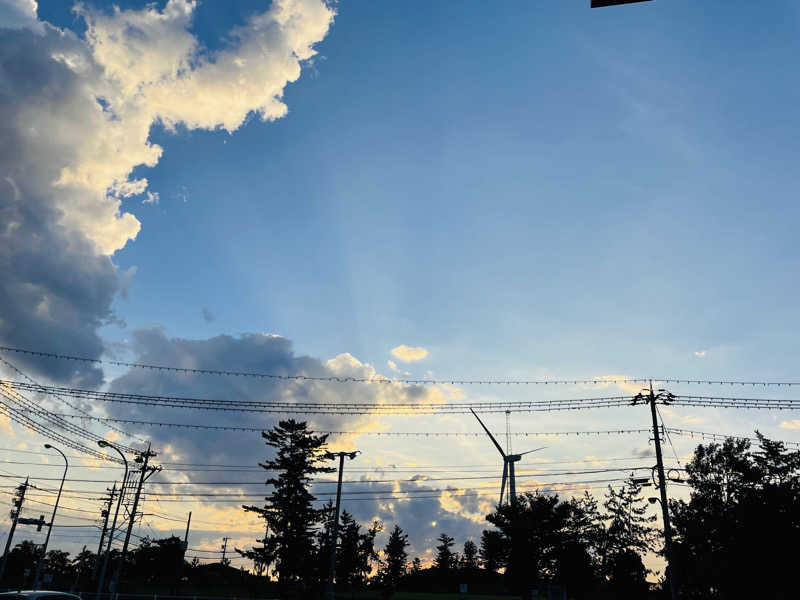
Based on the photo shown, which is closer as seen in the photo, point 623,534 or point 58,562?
point 623,534

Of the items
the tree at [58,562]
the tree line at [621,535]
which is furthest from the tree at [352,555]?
the tree at [58,562]

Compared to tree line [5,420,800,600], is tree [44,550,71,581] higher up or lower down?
lower down

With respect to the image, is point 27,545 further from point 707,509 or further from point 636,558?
point 707,509

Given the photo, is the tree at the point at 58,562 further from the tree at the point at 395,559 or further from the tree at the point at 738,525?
the tree at the point at 738,525

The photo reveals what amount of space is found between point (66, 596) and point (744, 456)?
198 ft

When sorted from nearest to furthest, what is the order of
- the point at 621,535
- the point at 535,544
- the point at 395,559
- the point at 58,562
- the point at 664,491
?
the point at 664,491 < the point at 535,544 < the point at 621,535 < the point at 395,559 < the point at 58,562

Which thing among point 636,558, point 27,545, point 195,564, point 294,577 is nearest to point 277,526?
point 294,577

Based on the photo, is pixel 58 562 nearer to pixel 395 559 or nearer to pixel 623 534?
pixel 395 559

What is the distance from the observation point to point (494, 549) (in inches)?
2045

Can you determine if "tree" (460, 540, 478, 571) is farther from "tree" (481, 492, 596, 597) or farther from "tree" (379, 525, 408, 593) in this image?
"tree" (481, 492, 596, 597)

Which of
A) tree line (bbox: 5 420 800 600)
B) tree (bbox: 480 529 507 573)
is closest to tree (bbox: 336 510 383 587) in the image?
tree line (bbox: 5 420 800 600)

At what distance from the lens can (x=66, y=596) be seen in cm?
2142

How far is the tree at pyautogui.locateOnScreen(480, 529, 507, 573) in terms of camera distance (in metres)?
51.7

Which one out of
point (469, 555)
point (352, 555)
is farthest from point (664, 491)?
point (469, 555)
